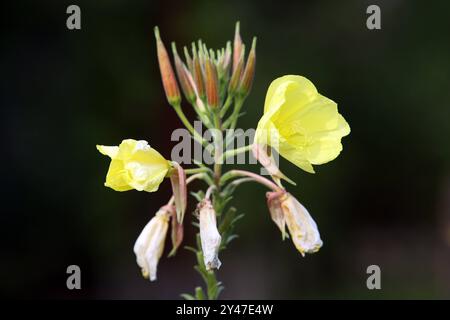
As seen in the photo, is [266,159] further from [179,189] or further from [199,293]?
[199,293]

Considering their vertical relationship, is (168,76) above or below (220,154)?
above

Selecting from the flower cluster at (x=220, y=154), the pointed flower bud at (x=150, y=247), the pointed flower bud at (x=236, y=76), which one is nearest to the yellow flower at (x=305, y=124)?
the flower cluster at (x=220, y=154)

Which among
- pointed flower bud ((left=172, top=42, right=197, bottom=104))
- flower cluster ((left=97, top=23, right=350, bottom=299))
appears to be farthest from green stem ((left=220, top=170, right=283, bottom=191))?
pointed flower bud ((left=172, top=42, right=197, bottom=104))

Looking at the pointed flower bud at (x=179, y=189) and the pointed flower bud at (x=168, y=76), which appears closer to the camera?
the pointed flower bud at (x=179, y=189)

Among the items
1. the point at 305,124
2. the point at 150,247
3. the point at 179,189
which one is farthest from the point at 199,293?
the point at 305,124

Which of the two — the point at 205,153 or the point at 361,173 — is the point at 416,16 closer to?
the point at 361,173

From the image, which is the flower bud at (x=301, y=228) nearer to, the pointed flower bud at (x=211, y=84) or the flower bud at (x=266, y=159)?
the flower bud at (x=266, y=159)

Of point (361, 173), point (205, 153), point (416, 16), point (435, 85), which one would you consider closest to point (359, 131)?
point (361, 173)
